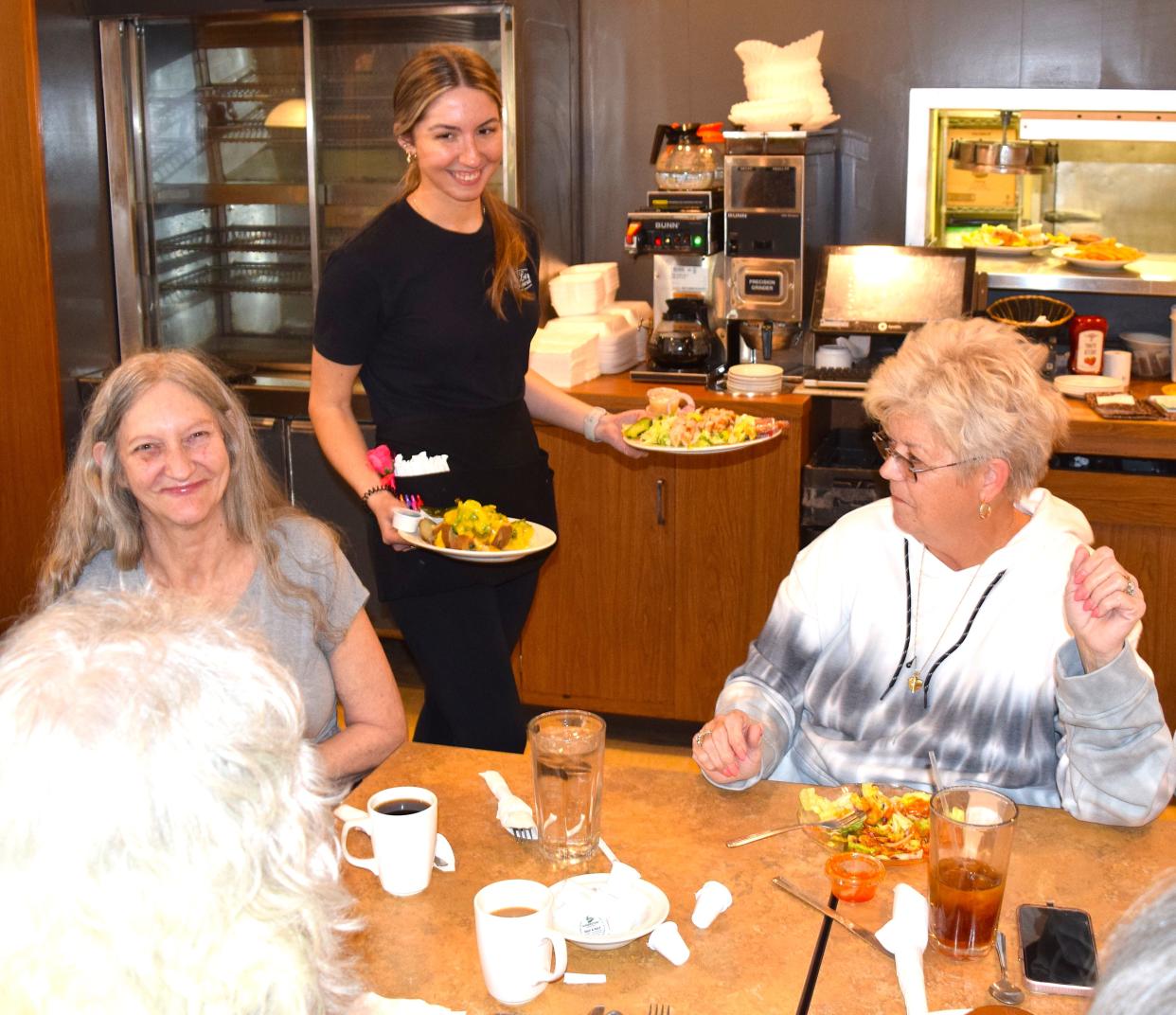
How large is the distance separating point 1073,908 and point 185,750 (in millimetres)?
1018

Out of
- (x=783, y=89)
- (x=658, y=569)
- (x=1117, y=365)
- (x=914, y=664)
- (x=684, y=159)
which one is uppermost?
(x=783, y=89)

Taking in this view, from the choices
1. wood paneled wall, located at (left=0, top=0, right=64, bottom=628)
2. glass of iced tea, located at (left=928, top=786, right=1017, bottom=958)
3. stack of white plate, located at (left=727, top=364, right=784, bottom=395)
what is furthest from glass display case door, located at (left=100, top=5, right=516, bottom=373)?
glass of iced tea, located at (left=928, top=786, right=1017, bottom=958)

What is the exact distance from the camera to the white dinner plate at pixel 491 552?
248cm

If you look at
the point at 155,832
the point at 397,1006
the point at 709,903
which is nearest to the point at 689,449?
the point at 709,903

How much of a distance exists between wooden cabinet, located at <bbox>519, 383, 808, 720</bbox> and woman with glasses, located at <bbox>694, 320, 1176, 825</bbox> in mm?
1502

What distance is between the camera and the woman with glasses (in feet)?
6.38

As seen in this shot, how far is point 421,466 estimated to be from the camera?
269 cm

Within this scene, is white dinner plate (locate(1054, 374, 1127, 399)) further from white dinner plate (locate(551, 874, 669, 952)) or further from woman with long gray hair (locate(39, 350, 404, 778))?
white dinner plate (locate(551, 874, 669, 952))

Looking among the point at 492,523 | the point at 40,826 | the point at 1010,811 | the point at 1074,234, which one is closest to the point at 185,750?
the point at 40,826

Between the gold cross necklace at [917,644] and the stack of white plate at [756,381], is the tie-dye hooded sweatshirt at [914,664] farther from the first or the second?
the stack of white plate at [756,381]

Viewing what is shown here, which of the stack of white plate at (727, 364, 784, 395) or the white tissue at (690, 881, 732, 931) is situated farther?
the stack of white plate at (727, 364, 784, 395)

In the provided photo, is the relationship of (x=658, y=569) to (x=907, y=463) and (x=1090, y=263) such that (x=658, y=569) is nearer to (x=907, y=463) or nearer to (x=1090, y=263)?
(x=1090, y=263)

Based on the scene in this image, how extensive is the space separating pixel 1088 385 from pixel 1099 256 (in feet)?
1.38

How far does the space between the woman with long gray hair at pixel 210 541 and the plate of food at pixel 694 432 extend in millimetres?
1097
